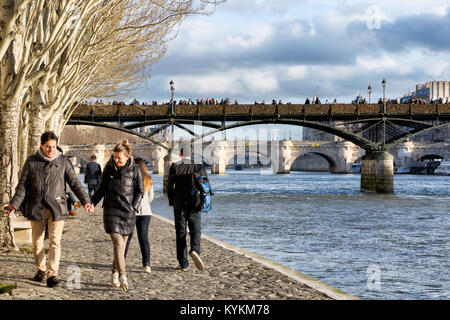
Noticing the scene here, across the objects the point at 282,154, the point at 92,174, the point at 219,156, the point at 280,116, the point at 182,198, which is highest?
the point at 280,116

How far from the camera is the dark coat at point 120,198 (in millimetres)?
7656

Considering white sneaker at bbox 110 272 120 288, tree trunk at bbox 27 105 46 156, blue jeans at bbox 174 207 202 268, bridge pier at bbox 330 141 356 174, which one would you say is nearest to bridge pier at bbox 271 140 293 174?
bridge pier at bbox 330 141 356 174

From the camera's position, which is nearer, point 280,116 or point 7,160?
point 7,160

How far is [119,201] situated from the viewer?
766 cm

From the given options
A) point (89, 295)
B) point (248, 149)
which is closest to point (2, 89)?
point (89, 295)

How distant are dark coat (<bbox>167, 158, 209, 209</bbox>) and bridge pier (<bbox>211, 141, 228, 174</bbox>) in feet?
329

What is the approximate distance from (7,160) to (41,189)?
10.1ft

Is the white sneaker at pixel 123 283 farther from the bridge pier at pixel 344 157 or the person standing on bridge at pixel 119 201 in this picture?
the bridge pier at pixel 344 157

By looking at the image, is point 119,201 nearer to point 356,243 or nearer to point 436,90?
point 356,243

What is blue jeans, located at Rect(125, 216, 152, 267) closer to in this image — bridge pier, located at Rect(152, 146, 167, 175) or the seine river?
the seine river

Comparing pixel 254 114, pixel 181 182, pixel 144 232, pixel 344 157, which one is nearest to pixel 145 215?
pixel 144 232

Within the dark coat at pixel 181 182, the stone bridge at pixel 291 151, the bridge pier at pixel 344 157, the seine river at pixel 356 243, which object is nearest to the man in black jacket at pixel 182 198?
the dark coat at pixel 181 182
